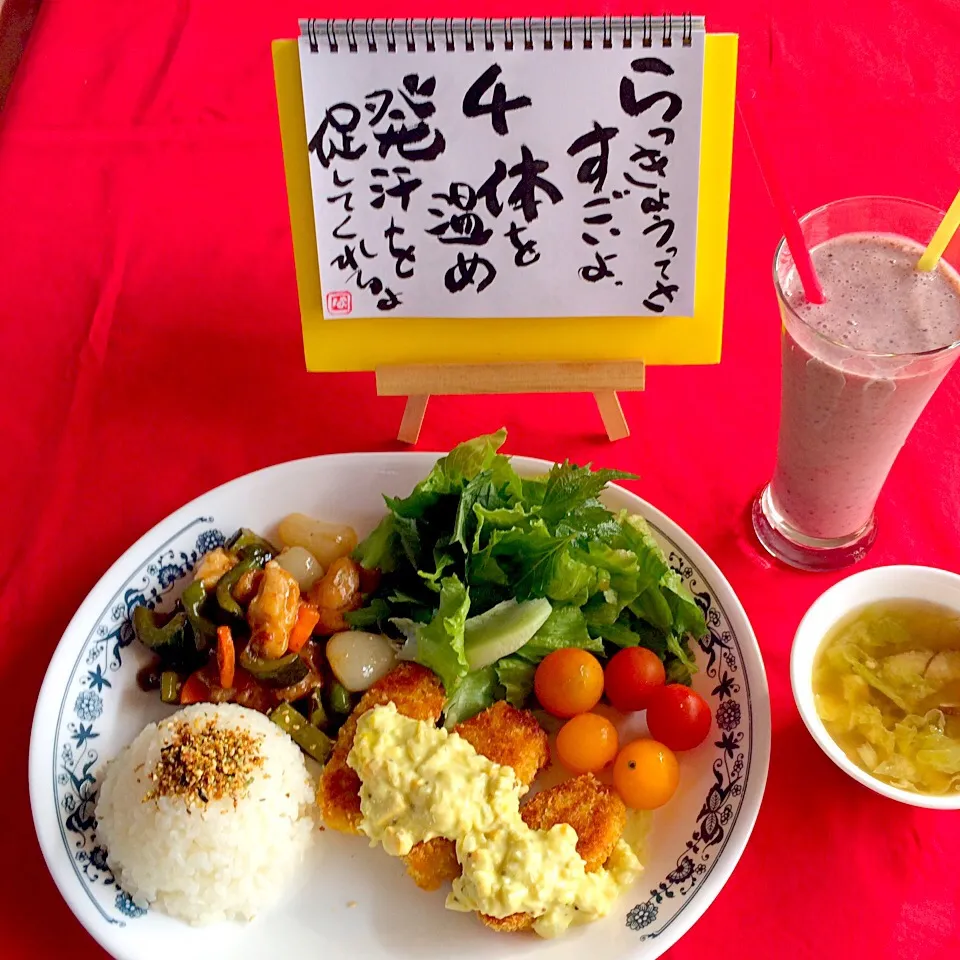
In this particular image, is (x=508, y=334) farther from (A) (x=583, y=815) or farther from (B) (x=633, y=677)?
(A) (x=583, y=815)

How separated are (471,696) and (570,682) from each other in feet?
0.66

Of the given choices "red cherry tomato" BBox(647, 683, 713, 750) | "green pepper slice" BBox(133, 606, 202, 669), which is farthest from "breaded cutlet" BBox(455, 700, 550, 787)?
"green pepper slice" BBox(133, 606, 202, 669)

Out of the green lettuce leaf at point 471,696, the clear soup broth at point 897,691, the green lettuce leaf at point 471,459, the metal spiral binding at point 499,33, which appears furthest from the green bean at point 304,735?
the metal spiral binding at point 499,33

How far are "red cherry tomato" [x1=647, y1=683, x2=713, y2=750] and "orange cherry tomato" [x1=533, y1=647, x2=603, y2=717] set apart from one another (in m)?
0.12

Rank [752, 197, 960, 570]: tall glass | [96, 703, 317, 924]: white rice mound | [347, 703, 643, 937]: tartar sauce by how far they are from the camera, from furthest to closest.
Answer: [752, 197, 960, 570]: tall glass, [96, 703, 317, 924]: white rice mound, [347, 703, 643, 937]: tartar sauce

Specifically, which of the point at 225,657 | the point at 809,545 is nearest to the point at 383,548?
the point at 225,657

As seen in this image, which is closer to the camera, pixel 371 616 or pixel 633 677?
pixel 633 677

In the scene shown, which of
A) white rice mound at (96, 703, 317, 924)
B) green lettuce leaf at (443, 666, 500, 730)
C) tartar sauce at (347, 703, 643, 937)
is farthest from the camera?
green lettuce leaf at (443, 666, 500, 730)

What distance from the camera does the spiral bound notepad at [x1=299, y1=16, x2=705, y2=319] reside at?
5.89 feet

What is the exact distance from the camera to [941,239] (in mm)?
1775

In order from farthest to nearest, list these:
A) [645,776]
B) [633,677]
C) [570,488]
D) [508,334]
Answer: [508,334]
[570,488]
[633,677]
[645,776]

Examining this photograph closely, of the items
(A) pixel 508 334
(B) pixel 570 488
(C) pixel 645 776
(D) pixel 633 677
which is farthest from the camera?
(A) pixel 508 334

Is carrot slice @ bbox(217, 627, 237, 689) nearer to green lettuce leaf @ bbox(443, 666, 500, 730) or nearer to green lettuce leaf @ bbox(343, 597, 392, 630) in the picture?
green lettuce leaf @ bbox(343, 597, 392, 630)

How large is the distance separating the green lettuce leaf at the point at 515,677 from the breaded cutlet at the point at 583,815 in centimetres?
20
